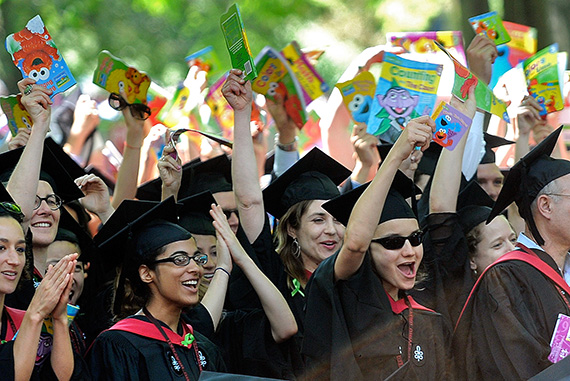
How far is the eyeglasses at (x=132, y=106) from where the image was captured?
19.5 ft

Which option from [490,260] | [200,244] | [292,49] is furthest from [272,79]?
[490,260]

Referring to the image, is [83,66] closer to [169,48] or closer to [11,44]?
[169,48]

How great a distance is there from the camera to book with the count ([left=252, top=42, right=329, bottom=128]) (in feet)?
20.4

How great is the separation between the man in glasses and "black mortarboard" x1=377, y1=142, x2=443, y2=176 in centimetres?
142

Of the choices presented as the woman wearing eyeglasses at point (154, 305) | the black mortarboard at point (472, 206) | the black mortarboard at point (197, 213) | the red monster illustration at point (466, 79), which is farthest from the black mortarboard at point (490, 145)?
the woman wearing eyeglasses at point (154, 305)

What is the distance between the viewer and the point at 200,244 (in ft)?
18.0

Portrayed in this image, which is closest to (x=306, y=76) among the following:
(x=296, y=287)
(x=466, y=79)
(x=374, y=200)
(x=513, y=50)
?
(x=466, y=79)

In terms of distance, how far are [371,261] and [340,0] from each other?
1229 centimetres

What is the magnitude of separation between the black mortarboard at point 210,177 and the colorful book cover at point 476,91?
5.84 ft

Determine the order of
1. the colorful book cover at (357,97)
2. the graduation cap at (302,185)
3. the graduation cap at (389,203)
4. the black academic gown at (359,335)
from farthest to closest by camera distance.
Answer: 1. the colorful book cover at (357,97)
2. the graduation cap at (302,185)
3. the graduation cap at (389,203)
4. the black academic gown at (359,335)

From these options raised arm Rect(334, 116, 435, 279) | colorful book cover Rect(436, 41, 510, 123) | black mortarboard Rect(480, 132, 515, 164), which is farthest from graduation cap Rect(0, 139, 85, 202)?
black mortarboard Rect(480, 132, 515, 164)

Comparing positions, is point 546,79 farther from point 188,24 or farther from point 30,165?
point 188,24

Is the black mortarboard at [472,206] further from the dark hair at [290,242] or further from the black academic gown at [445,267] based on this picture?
the dark hair at [290,242]

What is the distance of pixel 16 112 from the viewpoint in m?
5.32
